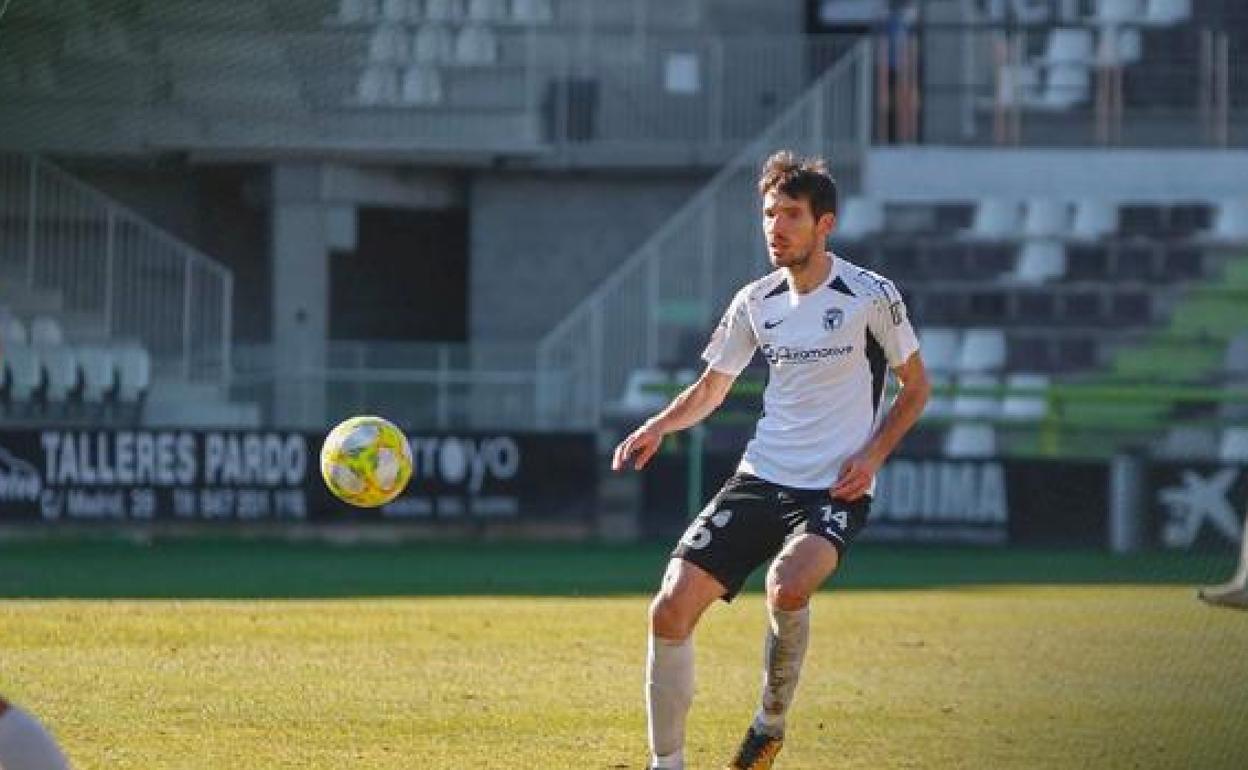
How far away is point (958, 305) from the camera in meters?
30.0

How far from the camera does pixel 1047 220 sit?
30500mm

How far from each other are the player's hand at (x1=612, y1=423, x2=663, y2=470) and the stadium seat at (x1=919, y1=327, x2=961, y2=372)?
1866 centimetres

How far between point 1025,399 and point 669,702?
1843 cm

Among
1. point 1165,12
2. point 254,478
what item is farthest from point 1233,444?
point 254,478

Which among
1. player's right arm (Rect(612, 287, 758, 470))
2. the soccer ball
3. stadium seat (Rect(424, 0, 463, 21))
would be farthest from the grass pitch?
stadium seat (Rect(424, 0, 463, 21))

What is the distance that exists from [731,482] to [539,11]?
22556 mm

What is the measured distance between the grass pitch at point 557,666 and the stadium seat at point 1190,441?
10.0ft

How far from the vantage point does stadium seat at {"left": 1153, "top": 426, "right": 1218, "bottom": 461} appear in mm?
25953

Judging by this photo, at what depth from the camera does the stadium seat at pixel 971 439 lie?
2708cm

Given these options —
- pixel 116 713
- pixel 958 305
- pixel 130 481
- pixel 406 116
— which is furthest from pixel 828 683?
pixel 406 116

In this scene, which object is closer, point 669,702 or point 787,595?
point 669,702

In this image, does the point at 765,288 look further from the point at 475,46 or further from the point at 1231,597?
the point at 475,46

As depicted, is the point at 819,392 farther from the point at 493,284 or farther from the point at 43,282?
the point at 493,284

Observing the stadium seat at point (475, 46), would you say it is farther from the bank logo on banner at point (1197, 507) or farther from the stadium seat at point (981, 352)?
the bank logo on banner at point (1197, 507)
